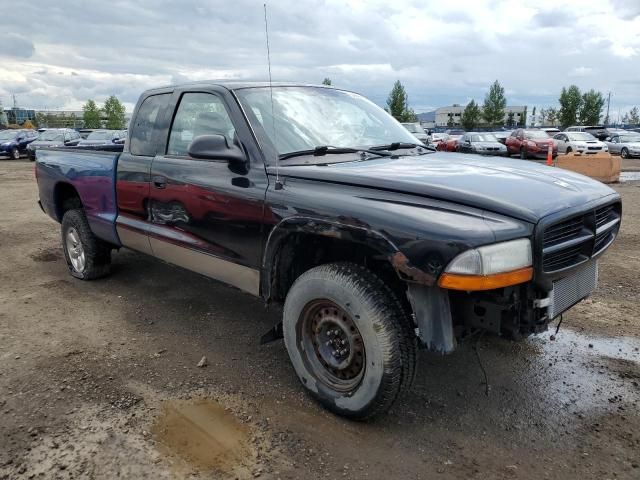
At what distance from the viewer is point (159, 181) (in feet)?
13.4

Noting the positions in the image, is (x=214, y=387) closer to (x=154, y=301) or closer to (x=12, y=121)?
(x=154, y=301)

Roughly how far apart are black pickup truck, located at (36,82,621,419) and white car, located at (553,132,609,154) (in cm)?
2200

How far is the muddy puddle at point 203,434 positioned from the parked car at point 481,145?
67.3ft

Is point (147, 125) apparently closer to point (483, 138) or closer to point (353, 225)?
point (353, 225)

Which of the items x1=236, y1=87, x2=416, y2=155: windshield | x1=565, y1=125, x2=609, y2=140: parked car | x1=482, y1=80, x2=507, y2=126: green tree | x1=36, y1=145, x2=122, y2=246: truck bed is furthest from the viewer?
x1=482, y1=80, x2=507, y2=126: green tree

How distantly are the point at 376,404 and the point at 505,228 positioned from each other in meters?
1.14

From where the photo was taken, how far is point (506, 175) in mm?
3064

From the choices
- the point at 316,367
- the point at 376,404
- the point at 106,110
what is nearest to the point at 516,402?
the point at 376,404

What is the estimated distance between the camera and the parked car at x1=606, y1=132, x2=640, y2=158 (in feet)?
82.5

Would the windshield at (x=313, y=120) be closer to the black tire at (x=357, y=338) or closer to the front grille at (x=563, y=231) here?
the black tire at (x=357, y=338)

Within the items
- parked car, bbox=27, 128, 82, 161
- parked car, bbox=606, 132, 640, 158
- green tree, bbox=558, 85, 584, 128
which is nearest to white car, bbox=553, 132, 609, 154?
parked car, bbox=606, 132, 640, 158

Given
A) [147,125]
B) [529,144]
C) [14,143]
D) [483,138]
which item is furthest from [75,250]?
[14,143]

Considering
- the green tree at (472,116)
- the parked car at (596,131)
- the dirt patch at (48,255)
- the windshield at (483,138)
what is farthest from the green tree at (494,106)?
the dirt patch at (48,255)

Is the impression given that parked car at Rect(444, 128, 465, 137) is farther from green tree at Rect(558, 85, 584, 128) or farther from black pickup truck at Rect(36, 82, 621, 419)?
black pickup truck at Rect(36, 82, 621, 419)
